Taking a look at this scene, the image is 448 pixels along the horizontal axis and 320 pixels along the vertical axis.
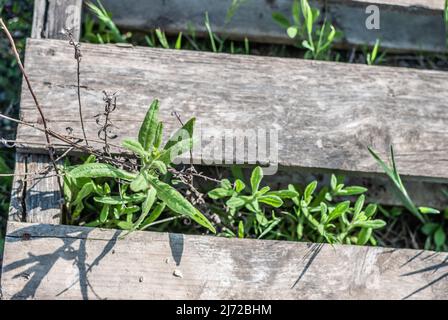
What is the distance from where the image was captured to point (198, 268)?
209 cm

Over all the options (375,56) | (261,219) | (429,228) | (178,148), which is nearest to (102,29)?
(178,148)

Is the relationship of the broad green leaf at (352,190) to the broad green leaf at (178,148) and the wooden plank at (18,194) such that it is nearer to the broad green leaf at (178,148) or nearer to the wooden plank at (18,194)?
the broad green leaf at (178,148)

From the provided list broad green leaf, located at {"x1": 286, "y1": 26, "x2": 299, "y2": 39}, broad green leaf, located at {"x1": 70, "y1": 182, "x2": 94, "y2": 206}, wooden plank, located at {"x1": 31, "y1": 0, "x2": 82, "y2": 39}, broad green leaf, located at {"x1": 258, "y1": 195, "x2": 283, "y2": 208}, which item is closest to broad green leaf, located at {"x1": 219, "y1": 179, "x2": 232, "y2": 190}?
broad green leaf, located at {"x1": 258, "y1": 195, "x2": 283, "y2": 208}

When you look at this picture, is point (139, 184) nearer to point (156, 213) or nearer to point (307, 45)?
point (156, 213)

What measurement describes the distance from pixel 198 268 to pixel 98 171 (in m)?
0.47

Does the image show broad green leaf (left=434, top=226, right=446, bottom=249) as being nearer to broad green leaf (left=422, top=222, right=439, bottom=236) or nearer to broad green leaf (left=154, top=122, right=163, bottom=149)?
broad green leaf (left=422, top=222, right=439, bottom=236)

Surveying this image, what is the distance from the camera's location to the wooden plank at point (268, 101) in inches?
86.0

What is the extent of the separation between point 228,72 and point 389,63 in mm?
859

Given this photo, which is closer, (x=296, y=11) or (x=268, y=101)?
(x=268, y=101)

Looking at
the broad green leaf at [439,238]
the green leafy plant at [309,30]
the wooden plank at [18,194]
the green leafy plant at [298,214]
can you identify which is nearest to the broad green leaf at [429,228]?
the broad green leaf at [439,238]

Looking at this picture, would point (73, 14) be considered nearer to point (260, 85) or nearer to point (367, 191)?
point (260, 85)

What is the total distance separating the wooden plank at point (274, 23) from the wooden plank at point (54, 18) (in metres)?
0.26

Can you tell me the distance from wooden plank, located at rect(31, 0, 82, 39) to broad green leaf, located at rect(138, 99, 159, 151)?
620 millimetres
